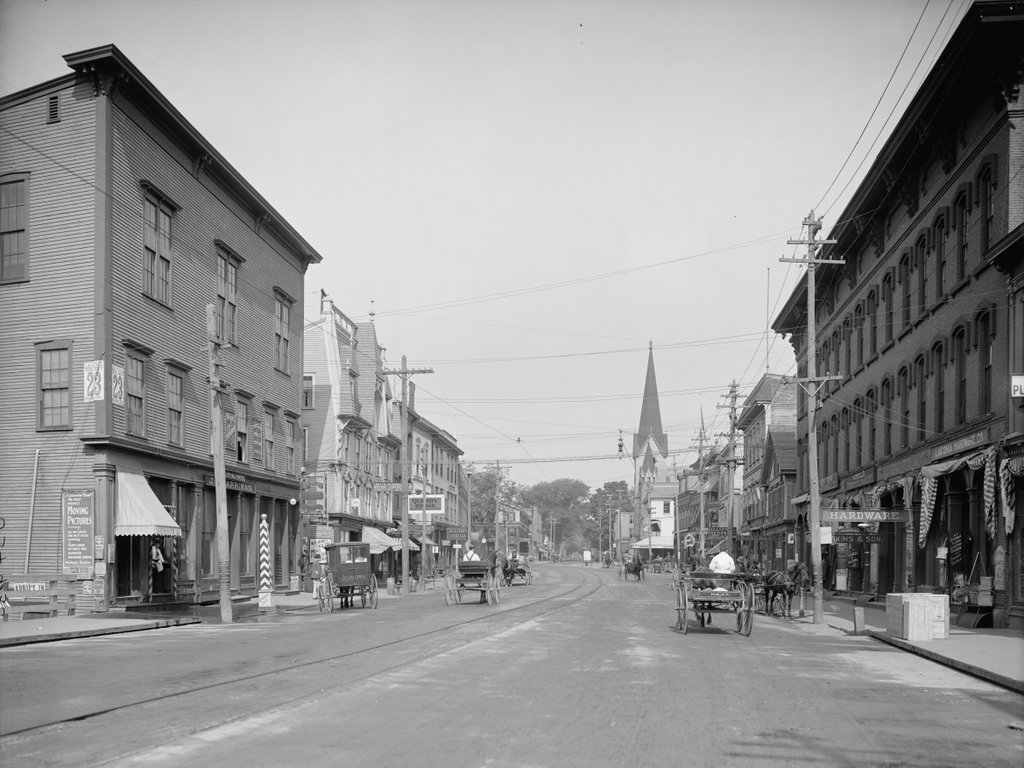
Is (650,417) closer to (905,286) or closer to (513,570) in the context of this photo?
(513,570)

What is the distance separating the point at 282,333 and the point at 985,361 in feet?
89.9

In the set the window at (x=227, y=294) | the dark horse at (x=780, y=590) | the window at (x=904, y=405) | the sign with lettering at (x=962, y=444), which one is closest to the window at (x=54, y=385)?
the window at (x=227, y=294)

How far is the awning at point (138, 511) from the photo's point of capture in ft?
93.2

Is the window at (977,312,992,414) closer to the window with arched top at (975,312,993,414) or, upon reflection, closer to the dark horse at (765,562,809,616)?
the window with arched top at (975,312,993,414)

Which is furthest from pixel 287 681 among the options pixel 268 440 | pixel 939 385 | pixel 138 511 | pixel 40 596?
pixel 268 440

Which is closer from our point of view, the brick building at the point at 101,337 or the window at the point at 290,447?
the brick building at the point at 101,337

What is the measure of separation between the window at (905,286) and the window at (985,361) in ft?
24.7

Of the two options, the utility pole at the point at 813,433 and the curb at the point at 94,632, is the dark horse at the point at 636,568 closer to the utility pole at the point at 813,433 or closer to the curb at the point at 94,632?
the utility pole at the point at 813,433

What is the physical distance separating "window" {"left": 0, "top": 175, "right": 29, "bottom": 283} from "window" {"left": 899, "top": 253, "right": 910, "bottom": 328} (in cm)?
2758

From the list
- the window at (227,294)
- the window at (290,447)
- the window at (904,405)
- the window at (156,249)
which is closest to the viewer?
the window at (156,249)

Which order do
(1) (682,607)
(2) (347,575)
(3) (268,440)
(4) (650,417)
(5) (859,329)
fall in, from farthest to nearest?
(4) (650,417), (5) (859,329), (3) (268,440), (2) (347,575), (1) (682,607)

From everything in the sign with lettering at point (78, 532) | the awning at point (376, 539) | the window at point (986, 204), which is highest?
the window at point (986, 204)

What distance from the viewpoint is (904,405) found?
118ft

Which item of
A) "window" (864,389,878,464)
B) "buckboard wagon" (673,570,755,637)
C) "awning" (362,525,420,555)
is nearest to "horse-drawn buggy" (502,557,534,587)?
"awning" (362,525,420,555)
